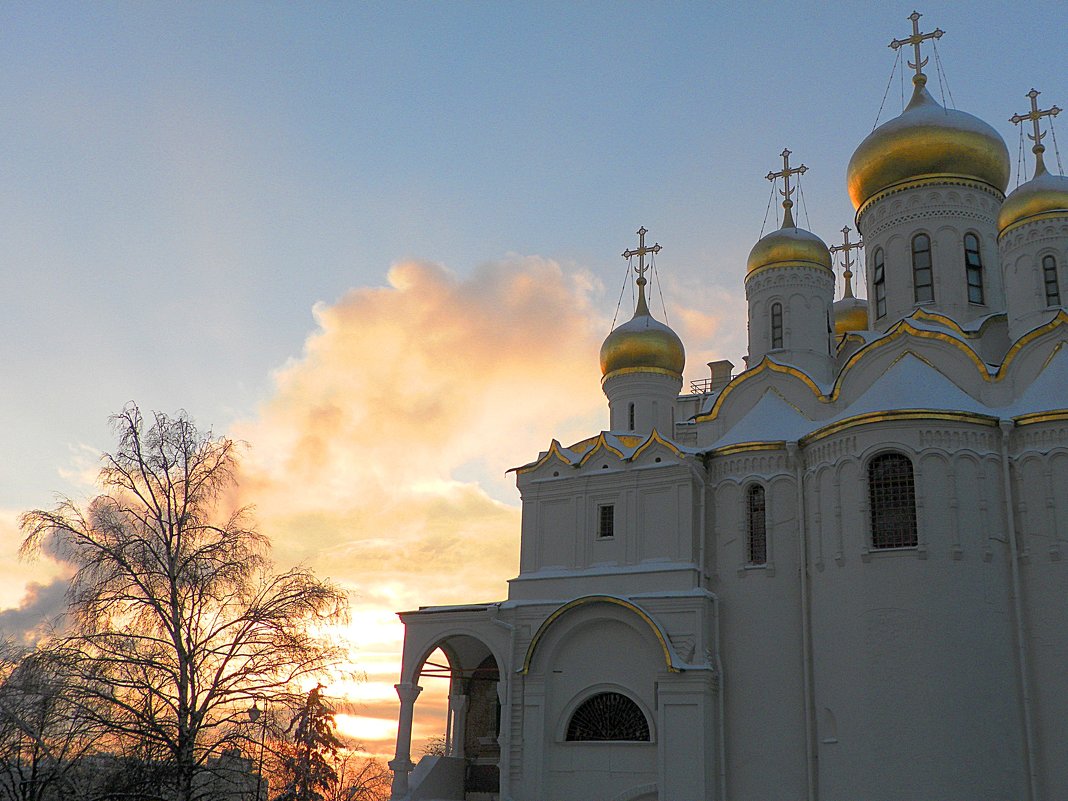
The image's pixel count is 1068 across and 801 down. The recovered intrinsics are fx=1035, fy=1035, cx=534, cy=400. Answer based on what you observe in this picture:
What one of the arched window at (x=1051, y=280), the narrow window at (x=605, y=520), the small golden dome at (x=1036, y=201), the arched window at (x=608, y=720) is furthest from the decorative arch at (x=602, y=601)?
the small golden dome at (x=1036, y=201)

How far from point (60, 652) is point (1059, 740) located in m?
12.5

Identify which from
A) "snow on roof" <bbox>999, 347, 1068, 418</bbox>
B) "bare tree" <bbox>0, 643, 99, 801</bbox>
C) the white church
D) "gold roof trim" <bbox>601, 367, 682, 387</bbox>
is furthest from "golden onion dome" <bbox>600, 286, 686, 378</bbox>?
"bare tree" <bbox>0, 643, 99, 801</bbox>

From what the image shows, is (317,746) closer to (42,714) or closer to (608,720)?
(608,720)

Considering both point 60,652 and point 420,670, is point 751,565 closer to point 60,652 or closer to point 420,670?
point 420,670

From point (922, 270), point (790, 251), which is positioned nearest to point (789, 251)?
point (790, 251)

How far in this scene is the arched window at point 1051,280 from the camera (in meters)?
17.4

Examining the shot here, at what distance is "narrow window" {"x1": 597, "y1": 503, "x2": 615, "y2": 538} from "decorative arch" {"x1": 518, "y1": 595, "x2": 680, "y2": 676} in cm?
157

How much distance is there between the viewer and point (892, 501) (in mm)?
15188

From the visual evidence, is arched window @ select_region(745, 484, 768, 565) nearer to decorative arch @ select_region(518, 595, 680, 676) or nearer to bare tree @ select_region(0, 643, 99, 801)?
decorative arch @ select_region(518, 595, 680, 676)

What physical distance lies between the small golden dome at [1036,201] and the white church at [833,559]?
0.17ft

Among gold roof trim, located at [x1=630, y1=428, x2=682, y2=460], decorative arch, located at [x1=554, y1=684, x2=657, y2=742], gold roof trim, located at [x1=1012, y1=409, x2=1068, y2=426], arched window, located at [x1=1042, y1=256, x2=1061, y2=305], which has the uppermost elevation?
arched window, located at [x1=1042, y1=256, x2=1061, y2=305]

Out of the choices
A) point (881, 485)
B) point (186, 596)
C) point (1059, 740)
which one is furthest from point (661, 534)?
point (186, 596)

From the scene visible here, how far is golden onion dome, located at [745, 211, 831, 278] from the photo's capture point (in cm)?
1966

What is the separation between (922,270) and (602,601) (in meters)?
8.90
